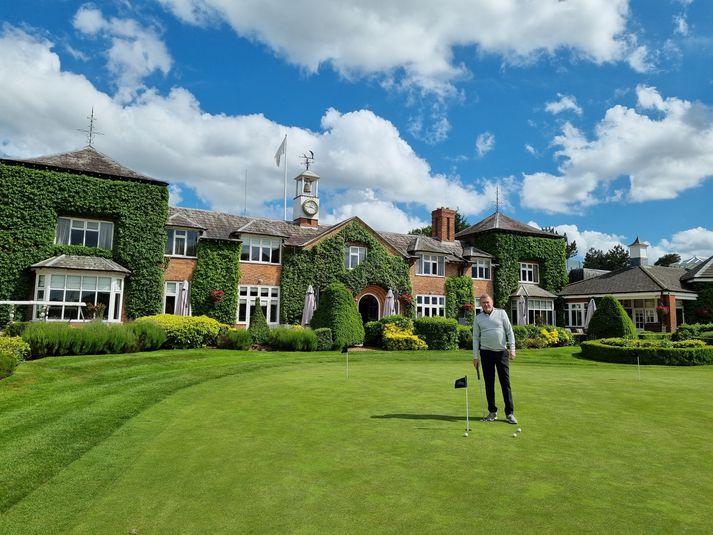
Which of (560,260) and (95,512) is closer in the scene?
(95,512)

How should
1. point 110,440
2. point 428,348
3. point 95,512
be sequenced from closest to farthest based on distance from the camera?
1. point 95,512
2. point 110,440
3. point 428,348

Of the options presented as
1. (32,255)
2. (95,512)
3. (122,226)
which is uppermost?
(122,226)

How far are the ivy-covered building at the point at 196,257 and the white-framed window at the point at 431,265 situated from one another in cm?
8

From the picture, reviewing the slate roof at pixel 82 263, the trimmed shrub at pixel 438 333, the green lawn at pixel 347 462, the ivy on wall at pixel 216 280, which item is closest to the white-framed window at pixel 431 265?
the trimmed shrub at pixel 438 333

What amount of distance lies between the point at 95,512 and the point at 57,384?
9.51 meters

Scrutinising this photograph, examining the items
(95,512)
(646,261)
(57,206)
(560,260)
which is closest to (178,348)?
(57,206)

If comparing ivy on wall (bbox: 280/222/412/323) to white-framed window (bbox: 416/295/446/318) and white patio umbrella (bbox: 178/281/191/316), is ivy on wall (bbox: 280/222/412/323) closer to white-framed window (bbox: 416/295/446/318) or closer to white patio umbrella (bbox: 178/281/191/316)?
white-framed window (bbox: 416/295/446/318)

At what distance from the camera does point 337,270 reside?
3419cm

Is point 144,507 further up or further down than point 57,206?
further down

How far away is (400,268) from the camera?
36.5 meters

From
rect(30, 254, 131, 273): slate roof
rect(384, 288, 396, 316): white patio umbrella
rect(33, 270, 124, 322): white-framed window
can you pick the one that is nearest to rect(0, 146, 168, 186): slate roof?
rect(30, 254, 131, 273): slate roof

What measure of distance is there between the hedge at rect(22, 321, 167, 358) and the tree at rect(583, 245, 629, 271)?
261 feet

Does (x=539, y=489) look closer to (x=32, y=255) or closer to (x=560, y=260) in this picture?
(x=32, y=255)

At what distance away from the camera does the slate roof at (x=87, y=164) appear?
26.9m
